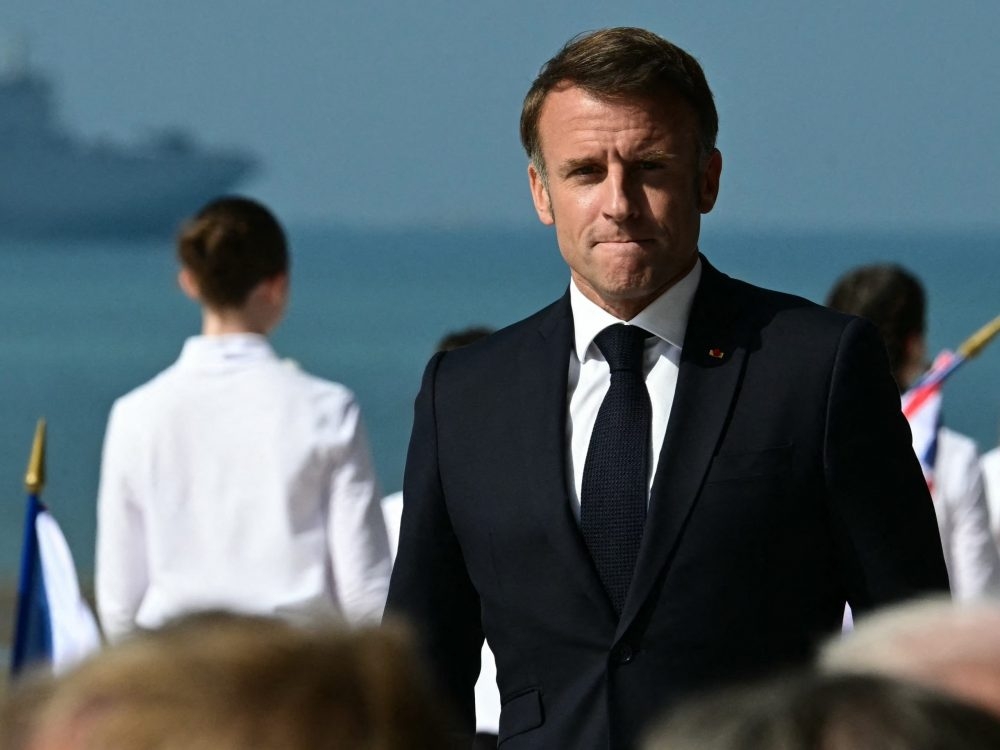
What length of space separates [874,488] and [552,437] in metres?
0.39

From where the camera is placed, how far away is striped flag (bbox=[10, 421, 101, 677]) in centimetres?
461

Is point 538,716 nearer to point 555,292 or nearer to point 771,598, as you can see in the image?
point 771,598

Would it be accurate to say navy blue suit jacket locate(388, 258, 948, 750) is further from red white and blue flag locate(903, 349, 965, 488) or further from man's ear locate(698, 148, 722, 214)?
red white and blue flag locate(903, 349, 965, 488)

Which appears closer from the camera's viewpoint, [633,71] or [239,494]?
[633,71]

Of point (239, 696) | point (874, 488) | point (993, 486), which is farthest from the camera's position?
point (993, 486)

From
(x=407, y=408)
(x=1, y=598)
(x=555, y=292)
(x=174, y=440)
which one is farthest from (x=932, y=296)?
(x=174, y=440)

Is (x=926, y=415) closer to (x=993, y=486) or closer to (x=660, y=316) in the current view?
(x=993, y=486)

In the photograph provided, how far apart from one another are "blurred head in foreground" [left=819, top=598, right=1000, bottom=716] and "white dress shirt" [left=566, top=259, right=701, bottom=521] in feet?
3.73

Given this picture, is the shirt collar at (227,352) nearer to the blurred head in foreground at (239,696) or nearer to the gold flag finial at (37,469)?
the gold flag finial at (37,469)

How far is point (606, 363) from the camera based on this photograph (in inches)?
108

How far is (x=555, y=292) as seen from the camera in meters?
37.1

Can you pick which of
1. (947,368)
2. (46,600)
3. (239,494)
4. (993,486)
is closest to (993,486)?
(993,486)

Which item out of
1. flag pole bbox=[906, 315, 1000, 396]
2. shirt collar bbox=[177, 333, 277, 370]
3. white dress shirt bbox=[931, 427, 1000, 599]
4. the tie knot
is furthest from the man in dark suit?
flag pole bbox=[906, 315, 1000, 396]

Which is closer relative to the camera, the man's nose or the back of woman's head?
the man's nose
